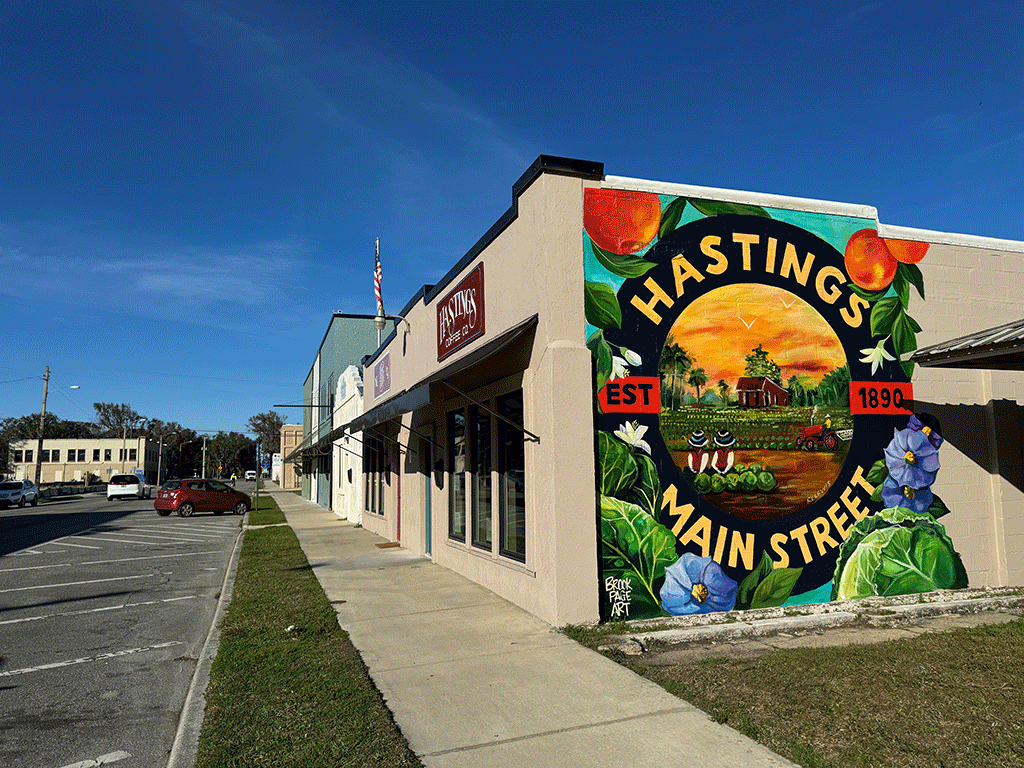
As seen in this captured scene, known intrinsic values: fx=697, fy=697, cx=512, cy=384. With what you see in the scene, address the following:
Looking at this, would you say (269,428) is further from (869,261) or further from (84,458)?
(869,261)

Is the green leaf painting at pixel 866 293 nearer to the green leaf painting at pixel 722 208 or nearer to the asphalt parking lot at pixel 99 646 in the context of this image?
the green leaf painting at pixel 722 208

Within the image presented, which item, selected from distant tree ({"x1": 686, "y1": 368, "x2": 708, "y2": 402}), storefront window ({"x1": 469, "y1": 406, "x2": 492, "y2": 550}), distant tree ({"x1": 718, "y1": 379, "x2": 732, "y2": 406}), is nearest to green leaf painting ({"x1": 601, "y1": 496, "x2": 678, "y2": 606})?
distant tree ({"x1": 686, "y1": 368, "x2": 708, "y2": 402})

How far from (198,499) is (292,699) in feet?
93.5

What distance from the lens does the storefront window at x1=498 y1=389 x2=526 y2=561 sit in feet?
30.1

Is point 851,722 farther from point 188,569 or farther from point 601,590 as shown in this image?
point 188,569

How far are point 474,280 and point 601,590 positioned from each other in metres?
5.25

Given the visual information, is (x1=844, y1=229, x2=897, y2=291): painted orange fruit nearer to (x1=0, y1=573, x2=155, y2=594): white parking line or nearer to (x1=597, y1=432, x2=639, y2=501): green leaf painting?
(x1=597, y1=432, x2=639, y2=501): green leaf painting

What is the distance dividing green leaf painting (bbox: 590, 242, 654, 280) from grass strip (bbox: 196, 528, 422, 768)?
514cm

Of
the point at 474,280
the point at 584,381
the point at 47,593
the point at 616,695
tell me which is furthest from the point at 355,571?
the point at 616,695

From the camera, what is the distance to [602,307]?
8.27 metres

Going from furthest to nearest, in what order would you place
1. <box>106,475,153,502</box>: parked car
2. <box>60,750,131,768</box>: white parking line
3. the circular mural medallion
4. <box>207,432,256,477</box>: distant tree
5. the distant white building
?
<box>207,432,256,477</box>: distant tree
the distant white building
<box>106,475,153,502</box>: parked car
the circular mural medallion
<box>60,750,131,768</box>: white parking line

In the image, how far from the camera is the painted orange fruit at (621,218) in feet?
27.3

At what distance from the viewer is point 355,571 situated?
Result: 41.9 feet

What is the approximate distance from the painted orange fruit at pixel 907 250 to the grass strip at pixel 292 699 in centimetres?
874
